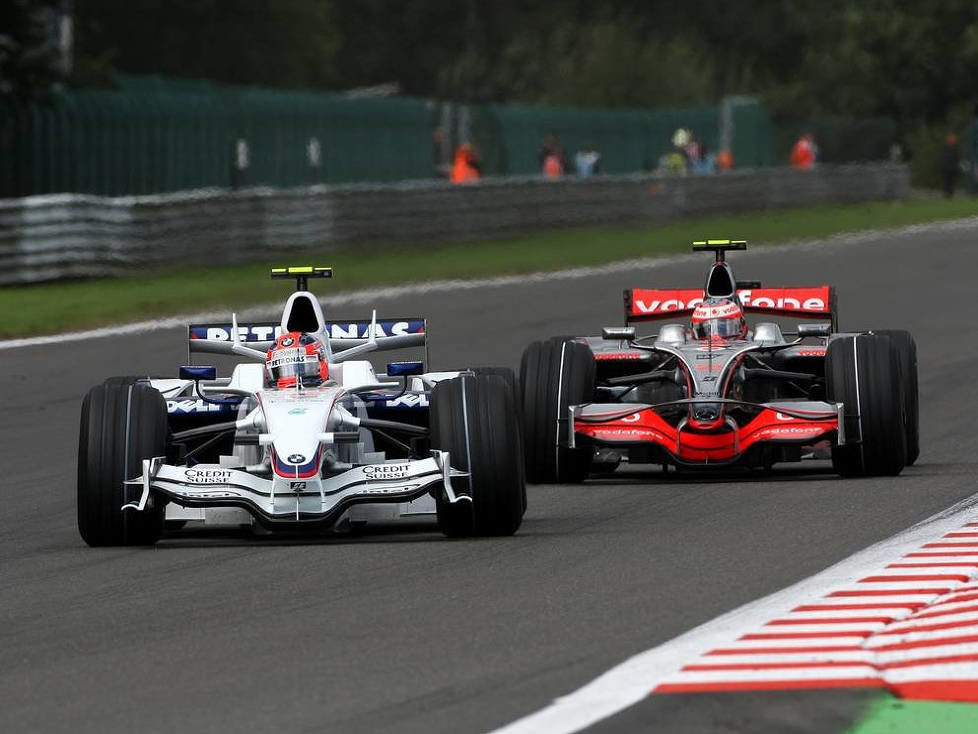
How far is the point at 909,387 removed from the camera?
14.0 metres

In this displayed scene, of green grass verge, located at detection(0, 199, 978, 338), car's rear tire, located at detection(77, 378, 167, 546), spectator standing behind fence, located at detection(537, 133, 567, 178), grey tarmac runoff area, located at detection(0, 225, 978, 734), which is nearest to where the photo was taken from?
grey tarmac runoff area, located at detection(0, 225, 978, 734)

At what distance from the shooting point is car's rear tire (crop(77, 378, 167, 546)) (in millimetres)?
10703

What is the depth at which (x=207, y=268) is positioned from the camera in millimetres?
31125

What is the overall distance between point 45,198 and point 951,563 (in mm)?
20152

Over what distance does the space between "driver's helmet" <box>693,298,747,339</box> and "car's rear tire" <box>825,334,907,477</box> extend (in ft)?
2.68

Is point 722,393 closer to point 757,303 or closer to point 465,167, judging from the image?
point 757,303

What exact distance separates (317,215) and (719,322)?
2044 cm

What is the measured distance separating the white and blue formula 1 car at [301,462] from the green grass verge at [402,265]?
12.7m

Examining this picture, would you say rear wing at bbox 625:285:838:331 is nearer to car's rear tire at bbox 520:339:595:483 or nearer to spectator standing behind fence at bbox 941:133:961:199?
car's rear tire at bbox 520:339:595:483

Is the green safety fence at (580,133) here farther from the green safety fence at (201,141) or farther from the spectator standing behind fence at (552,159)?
the green safety fence at (201,141)

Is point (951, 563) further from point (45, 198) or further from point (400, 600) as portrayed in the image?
point (45, 198)

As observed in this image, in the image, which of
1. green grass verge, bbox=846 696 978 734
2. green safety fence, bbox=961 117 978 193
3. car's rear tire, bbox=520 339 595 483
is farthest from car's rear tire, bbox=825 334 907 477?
green safety fence, bbox=961 117 978 193

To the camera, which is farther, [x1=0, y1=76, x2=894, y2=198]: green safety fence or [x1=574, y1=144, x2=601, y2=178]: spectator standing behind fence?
[x1=574, y1=144, x2=601, y2=178]: spectator standing behind fence

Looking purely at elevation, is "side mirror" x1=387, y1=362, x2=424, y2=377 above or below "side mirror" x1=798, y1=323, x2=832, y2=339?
below
